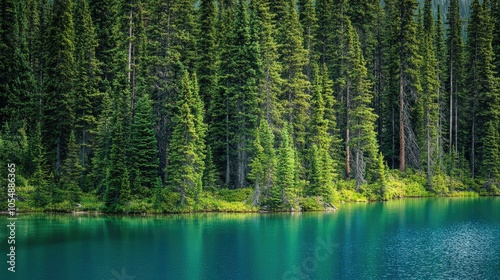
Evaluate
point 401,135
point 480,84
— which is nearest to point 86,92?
point 401,135

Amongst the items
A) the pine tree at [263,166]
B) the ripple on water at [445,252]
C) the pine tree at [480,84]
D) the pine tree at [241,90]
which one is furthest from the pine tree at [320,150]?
the pine tree at [480,84]

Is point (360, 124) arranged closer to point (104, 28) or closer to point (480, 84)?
point (480, 84)

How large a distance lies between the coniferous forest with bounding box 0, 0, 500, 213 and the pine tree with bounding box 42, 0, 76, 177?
0.51 ft

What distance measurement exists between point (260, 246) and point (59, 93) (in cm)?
3238

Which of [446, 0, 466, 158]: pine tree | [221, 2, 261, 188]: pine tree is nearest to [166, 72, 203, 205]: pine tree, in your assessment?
[221, 2, 261, 188]: pine tree

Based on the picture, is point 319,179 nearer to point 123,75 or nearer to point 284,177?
point 284,177

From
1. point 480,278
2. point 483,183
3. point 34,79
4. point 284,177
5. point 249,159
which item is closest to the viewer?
point 480,278

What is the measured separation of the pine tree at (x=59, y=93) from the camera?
184 feet

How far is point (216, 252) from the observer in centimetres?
3331

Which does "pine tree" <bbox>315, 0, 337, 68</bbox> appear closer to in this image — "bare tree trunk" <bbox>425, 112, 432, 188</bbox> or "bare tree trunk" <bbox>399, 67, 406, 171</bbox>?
"bare tree trunk" <bbox>399, 67, 406, 171</bbox>

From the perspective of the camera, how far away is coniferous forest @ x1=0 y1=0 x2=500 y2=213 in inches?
1975

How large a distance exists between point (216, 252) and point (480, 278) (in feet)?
49.6

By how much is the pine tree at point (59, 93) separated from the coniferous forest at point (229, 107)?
0.16 metres

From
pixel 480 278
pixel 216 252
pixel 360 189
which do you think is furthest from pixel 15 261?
pixel 360 189
